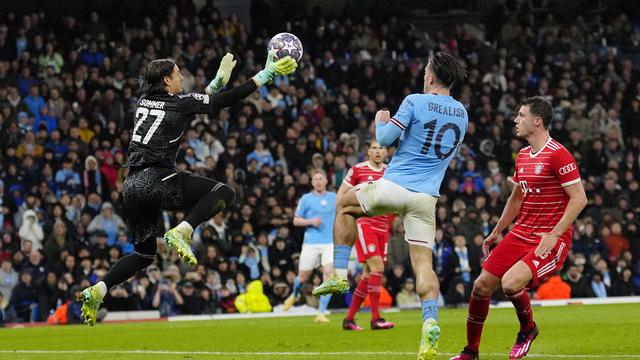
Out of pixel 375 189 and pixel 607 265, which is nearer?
pixel 375 189

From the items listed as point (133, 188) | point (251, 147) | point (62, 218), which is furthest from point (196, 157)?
point (133, 188)

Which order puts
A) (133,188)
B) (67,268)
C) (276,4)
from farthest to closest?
1. (276,4)
2. (67,268)
3. (133,188)

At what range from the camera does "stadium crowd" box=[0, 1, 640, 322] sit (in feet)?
71.9

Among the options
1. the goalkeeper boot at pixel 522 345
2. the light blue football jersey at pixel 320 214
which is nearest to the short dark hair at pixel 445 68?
the goalkeeper boot at pixel 522 345

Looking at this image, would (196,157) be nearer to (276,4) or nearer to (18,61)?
(18,61)

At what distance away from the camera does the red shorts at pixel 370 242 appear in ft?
52.4

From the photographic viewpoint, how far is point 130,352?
12.1m

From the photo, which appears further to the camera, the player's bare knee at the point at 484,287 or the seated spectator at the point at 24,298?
the seated spectator at the point at 24,298

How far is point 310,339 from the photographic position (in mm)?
13727

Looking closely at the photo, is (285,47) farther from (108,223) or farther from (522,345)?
(108,223)

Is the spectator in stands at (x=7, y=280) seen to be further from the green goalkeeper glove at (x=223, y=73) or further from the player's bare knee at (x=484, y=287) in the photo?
the player's bare knee at (x=484, y=287)

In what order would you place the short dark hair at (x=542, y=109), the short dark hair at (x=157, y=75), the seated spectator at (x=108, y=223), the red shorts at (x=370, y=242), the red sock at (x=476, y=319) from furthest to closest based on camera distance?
the seated spectator at (x=108, y=223) → the red shorts at (x=370, y=242) → the short dark hair at (x=157, y=75) → the short dark hair at (x=542, y=109) → the red sock at (x=476, y=319)

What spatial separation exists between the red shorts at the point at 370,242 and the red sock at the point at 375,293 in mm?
301

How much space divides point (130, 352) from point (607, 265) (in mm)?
14995
